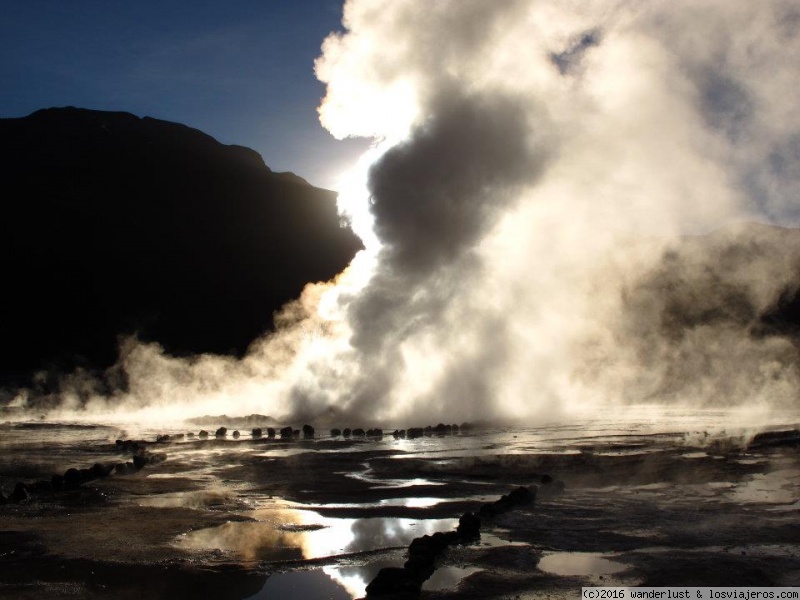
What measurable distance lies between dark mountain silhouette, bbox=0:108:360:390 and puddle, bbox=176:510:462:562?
52.3 meters

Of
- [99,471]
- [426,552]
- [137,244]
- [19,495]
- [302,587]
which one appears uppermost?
[137,244]

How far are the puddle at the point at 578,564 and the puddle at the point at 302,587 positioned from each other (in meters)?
2.30

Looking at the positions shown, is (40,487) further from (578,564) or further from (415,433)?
(415,433)

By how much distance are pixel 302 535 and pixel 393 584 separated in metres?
3.13

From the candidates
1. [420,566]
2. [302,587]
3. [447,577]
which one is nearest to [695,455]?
[447,577]

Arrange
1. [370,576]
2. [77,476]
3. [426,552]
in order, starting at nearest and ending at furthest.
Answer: [370,576], [426,552], [77,476]

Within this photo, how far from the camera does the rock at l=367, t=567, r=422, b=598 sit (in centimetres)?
755

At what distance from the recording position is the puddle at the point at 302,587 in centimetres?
786

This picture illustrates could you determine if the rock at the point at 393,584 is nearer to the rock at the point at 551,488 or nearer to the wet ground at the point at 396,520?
the wet ground at the point at 396,520

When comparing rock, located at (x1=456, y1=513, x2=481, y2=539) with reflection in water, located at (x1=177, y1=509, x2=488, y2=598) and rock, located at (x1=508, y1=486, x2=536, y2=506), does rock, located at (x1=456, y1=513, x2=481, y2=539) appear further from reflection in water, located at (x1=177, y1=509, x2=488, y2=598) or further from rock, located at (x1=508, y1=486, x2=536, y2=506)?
rock, located at (x1=508, y1=486, x2=536, y2=506)

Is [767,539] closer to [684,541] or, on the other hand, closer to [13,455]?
[684,541]

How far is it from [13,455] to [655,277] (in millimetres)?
73441

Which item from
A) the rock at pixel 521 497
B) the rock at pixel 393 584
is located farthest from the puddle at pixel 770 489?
the rock at pixel 393 584

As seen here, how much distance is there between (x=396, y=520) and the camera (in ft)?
37.8
